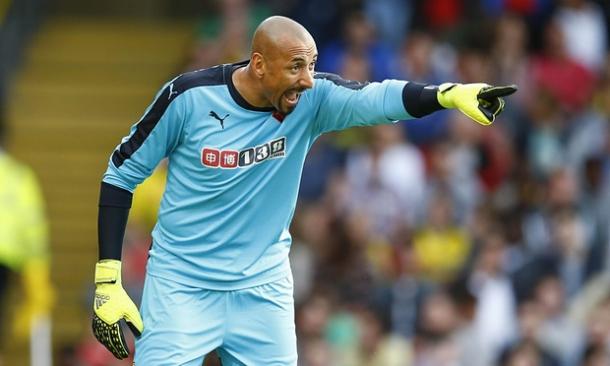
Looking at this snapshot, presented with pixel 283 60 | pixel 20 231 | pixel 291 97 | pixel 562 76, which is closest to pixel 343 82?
pixel 291 97

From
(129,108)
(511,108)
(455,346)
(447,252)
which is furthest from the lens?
(129,108)

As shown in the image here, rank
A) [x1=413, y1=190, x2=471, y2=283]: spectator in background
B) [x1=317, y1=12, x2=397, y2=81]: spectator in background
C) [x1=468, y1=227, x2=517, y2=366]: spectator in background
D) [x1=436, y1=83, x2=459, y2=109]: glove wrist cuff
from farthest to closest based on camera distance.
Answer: [x1=317, y1=12, x2=397, y2=81]: spectator in background → [x1=413, y1=190, x2=471, y2=283]: spectator in background → [x1=468, y1=227, x2=517, y2=366]: spectator in background → [x1=436, y1=83, x2=459, y2=109]: glove wrist cuff

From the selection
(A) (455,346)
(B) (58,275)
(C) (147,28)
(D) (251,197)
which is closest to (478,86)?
(D) (251,197)

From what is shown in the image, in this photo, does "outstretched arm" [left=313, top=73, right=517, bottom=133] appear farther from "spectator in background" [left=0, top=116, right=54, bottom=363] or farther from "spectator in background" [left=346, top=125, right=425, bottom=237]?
"spectator in background" [left=346, top=125, right=425, bottom=237]

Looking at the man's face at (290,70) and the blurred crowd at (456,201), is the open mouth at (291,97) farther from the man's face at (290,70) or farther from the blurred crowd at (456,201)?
the blurred crowd at (456,201)

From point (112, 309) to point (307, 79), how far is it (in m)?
1.35

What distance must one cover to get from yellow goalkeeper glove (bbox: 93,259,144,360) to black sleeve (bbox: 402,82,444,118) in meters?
1.50

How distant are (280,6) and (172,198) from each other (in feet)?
27.1

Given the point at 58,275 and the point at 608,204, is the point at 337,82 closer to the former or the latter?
the point at 608,204

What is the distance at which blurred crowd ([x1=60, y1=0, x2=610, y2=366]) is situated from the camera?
443 inches

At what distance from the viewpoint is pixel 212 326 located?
706cm

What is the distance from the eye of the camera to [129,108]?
1551cm

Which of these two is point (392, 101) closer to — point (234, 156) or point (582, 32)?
point (234, 156)

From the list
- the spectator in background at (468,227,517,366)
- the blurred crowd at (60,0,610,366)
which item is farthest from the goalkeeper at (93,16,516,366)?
the spectator in background at (468,227,517,366)
